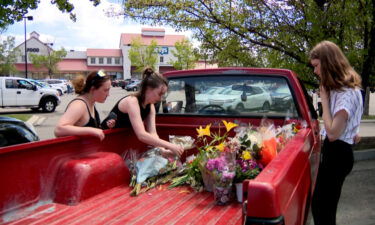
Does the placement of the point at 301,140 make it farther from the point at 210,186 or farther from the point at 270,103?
the point at 270,103

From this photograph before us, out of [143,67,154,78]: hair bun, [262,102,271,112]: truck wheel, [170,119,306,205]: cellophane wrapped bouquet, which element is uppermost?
[143,67,154,78]: hair bun

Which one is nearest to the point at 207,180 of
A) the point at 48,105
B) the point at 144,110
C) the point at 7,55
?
the point at 144,110

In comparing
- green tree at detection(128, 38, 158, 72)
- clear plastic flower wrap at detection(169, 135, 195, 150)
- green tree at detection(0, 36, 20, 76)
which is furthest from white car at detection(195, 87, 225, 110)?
green tree at detection(128, 38, 158, 72)

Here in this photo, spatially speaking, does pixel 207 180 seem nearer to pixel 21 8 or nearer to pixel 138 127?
pixel 138 127

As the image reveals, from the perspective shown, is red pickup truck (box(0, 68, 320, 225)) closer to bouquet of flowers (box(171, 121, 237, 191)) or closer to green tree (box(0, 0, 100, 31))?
bouquet of flowers (box(171, 121, 237, 191))

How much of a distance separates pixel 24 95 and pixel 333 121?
65.0 feet

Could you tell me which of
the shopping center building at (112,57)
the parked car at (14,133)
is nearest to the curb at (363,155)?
the parked car at (14,133)

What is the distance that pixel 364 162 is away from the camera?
22.9 feet

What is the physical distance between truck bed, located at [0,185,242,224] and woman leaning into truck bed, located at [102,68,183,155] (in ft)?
1.91

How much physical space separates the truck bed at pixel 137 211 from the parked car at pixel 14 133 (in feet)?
10.1

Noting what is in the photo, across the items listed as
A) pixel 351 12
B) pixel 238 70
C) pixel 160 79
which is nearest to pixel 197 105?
pixel 238 70

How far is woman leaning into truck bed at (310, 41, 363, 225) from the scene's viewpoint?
2889mm

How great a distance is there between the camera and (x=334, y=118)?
2.91 m

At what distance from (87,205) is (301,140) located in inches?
64.0
